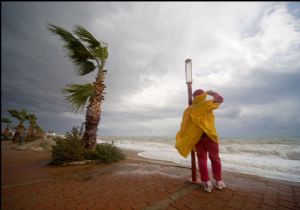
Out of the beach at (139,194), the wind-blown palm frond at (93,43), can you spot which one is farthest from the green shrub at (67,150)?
the wind-blown palm frond at (93,43)

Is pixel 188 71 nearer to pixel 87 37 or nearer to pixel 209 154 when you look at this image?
pixel 209 154

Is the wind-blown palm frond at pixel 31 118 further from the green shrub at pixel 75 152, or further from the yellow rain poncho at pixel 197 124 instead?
the yellow rain poncho at pixel 197 124

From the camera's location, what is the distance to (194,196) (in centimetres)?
302

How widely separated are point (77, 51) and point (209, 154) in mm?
6376

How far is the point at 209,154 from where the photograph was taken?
3.36 m

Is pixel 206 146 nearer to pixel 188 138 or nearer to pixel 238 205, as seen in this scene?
pixel 188 138

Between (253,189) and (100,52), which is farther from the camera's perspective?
(100,52)

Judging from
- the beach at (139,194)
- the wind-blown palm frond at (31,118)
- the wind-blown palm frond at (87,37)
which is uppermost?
the wind-blown palm frond at (87,37)

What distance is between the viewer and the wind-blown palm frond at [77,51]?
6.07 metres

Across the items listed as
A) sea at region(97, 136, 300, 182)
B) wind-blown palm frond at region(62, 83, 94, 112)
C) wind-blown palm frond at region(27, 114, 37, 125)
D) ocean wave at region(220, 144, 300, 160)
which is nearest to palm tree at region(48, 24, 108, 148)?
wind-blown palm frond at region(62, 83, 94, 112)

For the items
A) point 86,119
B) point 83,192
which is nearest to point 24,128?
point 86,119

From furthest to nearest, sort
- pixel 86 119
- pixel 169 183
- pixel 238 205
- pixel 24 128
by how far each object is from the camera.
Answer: pixel 24 128
pixel 86 119
pixel 169 183
pixel 238 205

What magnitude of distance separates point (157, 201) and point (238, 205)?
1349 mm

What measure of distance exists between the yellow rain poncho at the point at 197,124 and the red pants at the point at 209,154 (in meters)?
0.12
